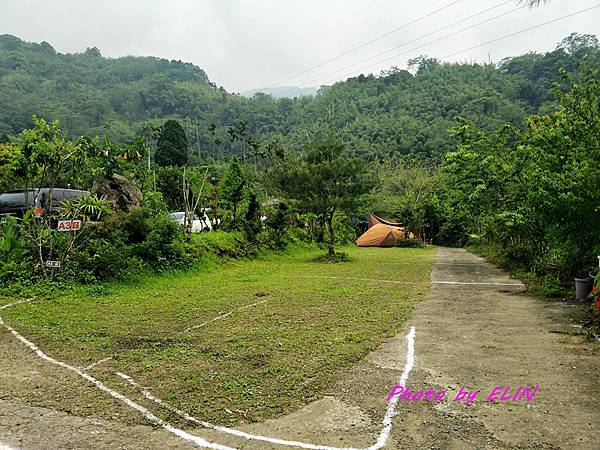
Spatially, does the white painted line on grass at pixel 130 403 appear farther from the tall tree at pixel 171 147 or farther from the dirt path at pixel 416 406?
the tall tree at pixel 171 147

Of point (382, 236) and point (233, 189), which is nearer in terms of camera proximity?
point (233, 189)

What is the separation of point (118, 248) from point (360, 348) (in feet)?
22.2

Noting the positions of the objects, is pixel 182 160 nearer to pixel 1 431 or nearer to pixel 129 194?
pixel 129 194

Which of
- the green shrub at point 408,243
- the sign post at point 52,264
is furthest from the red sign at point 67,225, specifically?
the green shrub at point 408,243

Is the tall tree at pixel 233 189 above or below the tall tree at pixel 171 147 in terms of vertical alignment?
below

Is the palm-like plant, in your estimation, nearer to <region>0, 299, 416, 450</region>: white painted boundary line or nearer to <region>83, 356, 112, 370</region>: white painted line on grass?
<region>0, 299, 416, 450</region>: white painted boundary line

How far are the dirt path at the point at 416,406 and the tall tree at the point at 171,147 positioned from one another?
1295 inches

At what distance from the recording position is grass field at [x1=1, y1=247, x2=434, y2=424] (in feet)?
14.0

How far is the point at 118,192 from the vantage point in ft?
39.9

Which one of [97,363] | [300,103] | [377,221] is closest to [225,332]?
[97,363]

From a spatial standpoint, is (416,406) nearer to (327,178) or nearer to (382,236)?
(327,178)

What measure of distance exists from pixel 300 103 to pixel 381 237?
6069 centimetres

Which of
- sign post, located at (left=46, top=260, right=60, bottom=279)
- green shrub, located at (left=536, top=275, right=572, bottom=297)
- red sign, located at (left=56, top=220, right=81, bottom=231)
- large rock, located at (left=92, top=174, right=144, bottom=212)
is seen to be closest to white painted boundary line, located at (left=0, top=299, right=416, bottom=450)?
sign post, located at (left=46, top=260, right=60, bottom=279)

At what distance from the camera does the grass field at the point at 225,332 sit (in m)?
4.27
